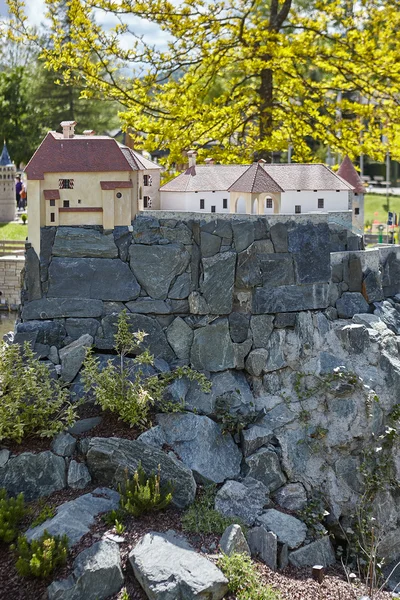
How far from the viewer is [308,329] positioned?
583 inches

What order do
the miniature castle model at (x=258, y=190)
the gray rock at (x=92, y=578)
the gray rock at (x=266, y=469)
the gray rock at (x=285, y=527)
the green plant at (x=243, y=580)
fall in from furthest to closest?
the miniature castle model at (x=258, y=190), the gray rock at (x=266, y=469), the gray rock at (x=285, y=527), the green plant at (x=243, y=580), the gray rock at (x=92, y=578)

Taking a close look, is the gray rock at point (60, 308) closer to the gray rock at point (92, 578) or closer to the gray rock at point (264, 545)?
the gray rock at point (92, 578)

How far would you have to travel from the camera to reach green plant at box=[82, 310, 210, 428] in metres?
12.9

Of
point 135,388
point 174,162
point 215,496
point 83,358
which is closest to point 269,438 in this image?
point 215,496

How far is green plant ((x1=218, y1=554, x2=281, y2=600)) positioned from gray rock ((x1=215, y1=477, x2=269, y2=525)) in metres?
1.45

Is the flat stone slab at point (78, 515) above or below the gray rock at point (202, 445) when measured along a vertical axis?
below

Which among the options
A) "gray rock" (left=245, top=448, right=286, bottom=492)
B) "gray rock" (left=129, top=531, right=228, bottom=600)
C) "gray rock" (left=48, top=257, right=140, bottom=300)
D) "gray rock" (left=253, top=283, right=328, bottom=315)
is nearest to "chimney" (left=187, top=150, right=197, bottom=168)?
"gray rock" (left=48, top=257, right=140, bottom=300)

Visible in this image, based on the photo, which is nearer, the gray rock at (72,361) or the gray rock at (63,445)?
the gray rock at (63,445)

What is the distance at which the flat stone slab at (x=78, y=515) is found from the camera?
11016 mm

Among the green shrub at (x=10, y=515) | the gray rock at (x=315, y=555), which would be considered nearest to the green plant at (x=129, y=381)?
the green shrub at (x=10, y=515)

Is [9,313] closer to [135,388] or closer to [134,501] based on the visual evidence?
[135,388]

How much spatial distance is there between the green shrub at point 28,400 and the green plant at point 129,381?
2.08 feet

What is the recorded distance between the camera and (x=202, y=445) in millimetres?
13172

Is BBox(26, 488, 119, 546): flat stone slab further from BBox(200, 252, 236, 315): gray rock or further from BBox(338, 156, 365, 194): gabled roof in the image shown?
BBox(338, 156, 365, 194): gabled roof
